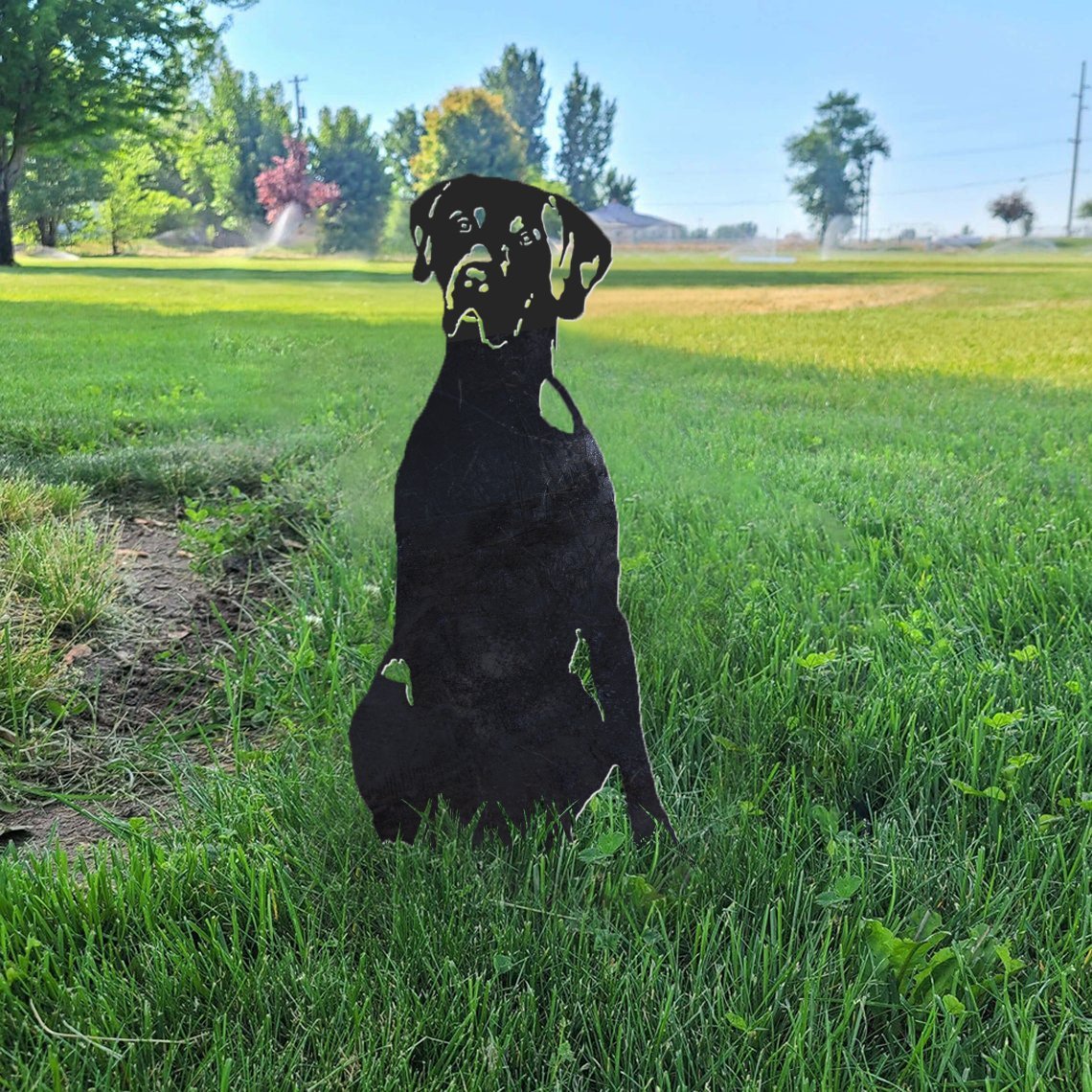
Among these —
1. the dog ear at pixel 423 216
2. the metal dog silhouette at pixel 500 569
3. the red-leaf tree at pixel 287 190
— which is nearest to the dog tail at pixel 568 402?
the metal dog silhouette at pixel 500 569

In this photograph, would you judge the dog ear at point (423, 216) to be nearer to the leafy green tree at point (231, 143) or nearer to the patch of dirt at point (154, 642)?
the patch of dirt at point (154, 642)

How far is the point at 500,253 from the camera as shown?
3.39 ft

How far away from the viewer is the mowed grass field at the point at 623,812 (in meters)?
0.92

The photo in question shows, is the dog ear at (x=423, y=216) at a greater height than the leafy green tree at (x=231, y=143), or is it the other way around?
the leafy green tree at (x=231, y=143)

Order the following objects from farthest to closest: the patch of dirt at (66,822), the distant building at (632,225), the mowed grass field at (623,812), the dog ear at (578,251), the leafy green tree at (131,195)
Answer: the distant building at (632,225) < the leafy green tree at (131,195) < the patch of dirt at (66,822) < the dog ear at (578,251) < the mowed grass field at (623,812)

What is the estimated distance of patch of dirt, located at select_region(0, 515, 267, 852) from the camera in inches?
57.9

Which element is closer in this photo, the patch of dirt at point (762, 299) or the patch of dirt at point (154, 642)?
the patch of dirt at point (154, 642)

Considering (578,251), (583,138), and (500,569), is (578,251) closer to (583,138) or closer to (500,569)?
(500,569)

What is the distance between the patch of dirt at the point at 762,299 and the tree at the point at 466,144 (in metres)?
1.56

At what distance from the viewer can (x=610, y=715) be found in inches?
45.3

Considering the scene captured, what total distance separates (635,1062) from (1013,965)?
41 centimetres

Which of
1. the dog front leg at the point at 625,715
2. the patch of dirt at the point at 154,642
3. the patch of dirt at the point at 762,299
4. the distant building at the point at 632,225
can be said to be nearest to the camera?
the dog front leg at the point at 625,715

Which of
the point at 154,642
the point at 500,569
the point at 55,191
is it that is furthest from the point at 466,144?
the point at 500,569

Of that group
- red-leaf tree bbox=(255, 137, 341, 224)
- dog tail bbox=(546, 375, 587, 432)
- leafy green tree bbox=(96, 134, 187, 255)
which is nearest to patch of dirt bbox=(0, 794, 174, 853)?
dog tail bbox=(546, 375, 587, 432)
